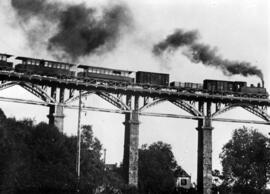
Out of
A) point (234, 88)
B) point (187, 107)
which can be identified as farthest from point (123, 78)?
point (234, 88)

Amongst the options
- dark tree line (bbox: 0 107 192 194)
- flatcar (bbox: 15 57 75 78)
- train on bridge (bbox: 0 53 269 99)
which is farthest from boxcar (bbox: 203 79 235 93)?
dark tree line (bbox: 0 107 192 194)

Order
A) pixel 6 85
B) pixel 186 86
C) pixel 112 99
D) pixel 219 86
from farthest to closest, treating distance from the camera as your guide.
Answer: pixel 219 86
pixel 186 86
pixel 112 99
pixel 6 85

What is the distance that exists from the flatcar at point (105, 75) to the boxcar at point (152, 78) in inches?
41.5

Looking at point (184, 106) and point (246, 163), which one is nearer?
point (184, 106)

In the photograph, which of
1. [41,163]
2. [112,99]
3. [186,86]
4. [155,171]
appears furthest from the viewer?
[155,171]

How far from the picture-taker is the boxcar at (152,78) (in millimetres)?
54188

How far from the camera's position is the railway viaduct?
4747cm

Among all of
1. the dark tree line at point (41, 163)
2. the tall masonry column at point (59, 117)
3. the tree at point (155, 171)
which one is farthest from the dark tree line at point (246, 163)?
the tall masonry column at point (59, 117)

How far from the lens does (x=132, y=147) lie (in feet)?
168

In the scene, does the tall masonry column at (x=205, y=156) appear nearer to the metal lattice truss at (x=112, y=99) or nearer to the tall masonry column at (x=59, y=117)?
the metal lattice truss at (x=112, y=99)

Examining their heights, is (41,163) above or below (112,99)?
below

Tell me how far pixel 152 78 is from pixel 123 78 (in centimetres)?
370

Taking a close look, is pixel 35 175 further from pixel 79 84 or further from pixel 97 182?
pixel 79 84

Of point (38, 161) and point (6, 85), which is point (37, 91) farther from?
point (38, 161)
